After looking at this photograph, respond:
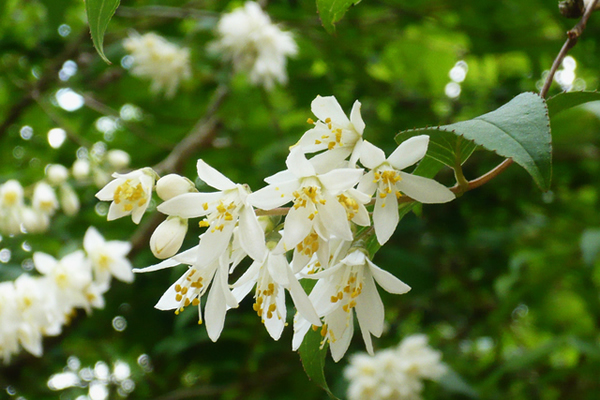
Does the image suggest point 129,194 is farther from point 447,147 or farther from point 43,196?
point 43,196

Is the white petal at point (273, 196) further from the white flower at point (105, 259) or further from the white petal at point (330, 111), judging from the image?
the white flower at point (105, 259)

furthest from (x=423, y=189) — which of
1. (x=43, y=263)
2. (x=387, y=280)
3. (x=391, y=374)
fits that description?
(x=391, y=374)

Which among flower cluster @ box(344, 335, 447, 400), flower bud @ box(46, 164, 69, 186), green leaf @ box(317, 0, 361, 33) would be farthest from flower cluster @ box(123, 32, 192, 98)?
green leaf @ box(317, 0, 361, 33)

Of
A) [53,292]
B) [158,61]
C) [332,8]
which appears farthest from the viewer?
[158,61]

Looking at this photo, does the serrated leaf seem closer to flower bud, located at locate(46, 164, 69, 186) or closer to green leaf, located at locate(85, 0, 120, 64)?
green leaf, located at locate(85, 0, 120, 64)

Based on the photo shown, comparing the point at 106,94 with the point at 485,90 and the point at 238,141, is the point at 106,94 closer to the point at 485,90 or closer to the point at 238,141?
the point at 238,141

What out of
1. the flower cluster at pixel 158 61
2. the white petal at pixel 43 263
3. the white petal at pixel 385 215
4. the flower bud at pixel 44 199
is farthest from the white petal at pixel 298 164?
the flower cluster at pixel 158 61
